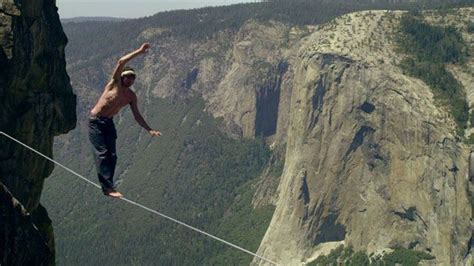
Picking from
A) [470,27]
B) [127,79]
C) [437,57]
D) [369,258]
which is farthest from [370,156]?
[127,79]

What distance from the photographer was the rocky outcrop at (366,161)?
98812 mm

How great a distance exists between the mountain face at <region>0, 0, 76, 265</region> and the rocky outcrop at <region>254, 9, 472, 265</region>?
80.7m

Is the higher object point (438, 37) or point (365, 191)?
point (438, 37)

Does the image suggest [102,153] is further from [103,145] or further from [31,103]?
[31,103]

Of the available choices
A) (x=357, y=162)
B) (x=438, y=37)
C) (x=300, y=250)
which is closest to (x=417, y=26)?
(x=438, y=37)

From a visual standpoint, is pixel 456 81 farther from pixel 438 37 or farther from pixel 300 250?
pixel 300 250

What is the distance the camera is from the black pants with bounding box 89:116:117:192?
677 inches

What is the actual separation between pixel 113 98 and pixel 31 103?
914cm

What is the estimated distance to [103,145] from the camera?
17.4 metres

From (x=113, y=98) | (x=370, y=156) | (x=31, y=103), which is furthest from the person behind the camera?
(x=370, y=156)

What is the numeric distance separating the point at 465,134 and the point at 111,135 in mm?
91285

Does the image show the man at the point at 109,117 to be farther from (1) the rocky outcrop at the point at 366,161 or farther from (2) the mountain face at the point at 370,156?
(1) the rocky outcrop at the point at 366,161

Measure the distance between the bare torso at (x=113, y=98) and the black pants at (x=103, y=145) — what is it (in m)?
0.30

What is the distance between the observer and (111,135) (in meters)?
17.6
